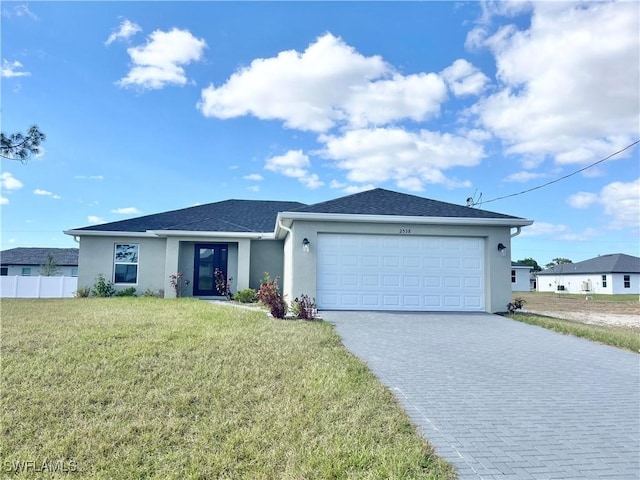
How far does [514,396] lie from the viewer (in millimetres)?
5312

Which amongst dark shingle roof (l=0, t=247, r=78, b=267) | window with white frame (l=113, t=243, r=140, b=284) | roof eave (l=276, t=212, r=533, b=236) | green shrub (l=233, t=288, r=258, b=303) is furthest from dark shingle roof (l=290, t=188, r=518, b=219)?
dark shingle roof (l=0, t=247, r=78, b=267)

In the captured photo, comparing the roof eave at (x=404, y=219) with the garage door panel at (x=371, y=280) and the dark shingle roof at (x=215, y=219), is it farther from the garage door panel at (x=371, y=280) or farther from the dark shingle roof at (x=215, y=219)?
the dark shingle roof at (x=215, y=219)

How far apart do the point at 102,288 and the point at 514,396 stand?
53.2ft

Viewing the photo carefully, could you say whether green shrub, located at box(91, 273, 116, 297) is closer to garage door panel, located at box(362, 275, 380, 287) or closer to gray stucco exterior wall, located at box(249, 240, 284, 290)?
gray stucco exterior wall, located at box(249, 240, 284, 290)

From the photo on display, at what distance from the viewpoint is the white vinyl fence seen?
69.3ft

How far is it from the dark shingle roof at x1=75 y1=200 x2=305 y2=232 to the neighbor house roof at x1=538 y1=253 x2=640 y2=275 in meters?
41.1

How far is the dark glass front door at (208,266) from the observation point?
17.1 meters

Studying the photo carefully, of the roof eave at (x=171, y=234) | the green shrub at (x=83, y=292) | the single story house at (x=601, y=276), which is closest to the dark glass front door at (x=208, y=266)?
the roof eave at (x=171, y=234)

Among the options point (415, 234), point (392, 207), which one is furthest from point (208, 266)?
point (415, 234)

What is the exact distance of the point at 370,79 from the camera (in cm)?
1478

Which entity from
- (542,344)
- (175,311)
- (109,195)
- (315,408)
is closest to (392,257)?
(542,344)

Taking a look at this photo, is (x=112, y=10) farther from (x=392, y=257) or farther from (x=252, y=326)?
(x=392, y=257)

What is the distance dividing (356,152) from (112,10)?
42.8 ft

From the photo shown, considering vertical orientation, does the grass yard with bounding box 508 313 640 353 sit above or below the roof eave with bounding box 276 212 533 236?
below
